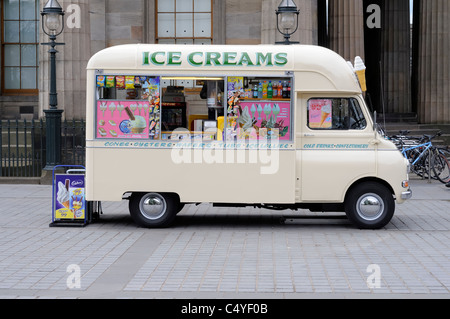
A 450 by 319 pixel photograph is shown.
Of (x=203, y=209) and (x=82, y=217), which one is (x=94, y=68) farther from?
(x=203, y=209)

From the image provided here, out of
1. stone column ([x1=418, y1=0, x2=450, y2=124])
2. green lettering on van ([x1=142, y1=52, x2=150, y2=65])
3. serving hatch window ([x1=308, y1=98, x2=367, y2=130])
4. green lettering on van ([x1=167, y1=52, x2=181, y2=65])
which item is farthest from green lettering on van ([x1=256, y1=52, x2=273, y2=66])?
stone column ([x1=418, y1=0, x2=450, y2=124])

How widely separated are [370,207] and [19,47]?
17154mm

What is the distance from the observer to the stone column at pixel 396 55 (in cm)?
3105

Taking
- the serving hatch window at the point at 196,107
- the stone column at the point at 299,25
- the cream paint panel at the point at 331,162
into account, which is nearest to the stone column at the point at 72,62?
the stone column at the point at 299,25

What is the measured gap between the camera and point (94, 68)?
12.7 metres

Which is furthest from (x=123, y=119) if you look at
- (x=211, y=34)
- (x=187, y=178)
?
(x=211, y=34)

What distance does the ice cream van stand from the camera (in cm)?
1262

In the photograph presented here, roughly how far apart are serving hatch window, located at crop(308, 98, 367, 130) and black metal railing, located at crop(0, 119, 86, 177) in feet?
25.6

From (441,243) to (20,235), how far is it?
244 inches

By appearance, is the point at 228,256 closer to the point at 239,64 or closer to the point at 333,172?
the point at 333,172

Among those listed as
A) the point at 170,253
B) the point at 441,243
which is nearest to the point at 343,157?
the point at 441,243

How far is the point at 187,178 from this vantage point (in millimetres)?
12633

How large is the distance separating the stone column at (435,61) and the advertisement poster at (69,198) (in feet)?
50.9

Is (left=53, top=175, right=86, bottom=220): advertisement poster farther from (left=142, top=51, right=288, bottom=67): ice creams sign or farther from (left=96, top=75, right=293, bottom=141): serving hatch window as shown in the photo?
(left=142, top=51, right=288, bottom=67): ice creams sign
